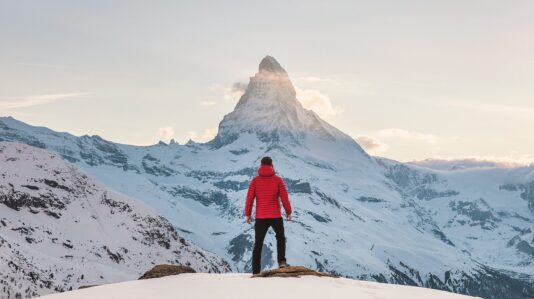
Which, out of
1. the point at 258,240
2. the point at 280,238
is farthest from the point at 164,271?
the point at 280,238

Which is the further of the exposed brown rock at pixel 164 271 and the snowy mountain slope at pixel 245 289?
the exposed brown rock at pixel 164 271

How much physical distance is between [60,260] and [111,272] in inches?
558

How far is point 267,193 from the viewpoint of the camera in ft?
71.2

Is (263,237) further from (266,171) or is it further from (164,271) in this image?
(164,271)

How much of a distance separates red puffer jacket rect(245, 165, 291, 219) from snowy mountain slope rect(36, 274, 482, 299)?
250 centimetres

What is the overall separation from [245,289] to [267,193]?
4953mm

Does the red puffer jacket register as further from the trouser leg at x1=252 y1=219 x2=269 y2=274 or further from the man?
the trouser leg at x1=252 y1=219 x2=269 y2=274

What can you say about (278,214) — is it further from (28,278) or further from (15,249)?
(15,249)

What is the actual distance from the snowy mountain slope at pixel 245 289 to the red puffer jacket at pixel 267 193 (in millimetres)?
2498

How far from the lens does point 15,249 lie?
16650cm

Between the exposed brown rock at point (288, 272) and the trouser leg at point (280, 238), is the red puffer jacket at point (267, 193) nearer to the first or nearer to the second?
the trouser leg at point (280, 238)

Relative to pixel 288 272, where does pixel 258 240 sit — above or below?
above

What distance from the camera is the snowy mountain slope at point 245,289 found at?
1645 cm

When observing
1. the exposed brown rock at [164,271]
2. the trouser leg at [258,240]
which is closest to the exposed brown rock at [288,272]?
the trouser leg at [258,240]
